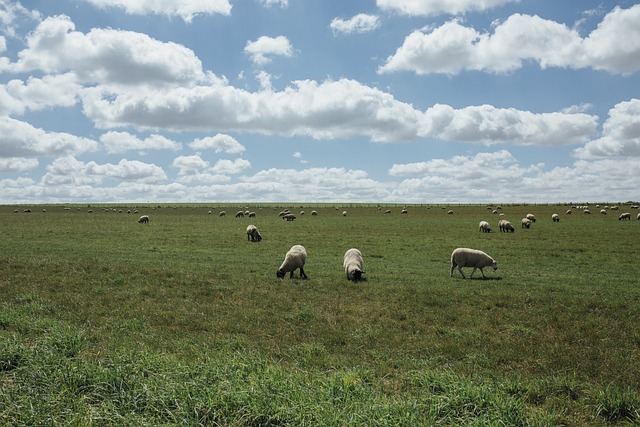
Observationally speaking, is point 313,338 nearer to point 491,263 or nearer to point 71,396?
point 71,396

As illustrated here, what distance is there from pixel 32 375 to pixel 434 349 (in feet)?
25.9

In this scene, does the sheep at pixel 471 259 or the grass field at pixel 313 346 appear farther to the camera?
the sheep at pixel 471 259

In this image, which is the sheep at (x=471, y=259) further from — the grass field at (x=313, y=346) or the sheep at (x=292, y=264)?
the sheep at (x=292, y=264)

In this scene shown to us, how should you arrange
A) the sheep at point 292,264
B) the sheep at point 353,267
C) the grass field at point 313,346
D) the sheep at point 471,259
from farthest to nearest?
1. the sheep at point 471,259
2. the sheep at point 292,264
3. the sheep at point 353,267
4. the grass field at point 313,346

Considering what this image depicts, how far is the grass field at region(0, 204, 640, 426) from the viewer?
5.57m

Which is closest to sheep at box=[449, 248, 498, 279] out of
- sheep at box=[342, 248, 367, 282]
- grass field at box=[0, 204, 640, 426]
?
grass field at box=[0, 204, 640, 426]

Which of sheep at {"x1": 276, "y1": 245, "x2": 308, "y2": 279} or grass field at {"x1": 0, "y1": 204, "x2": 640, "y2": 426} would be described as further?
sheep at {"x1": 276, "y1": 245, "x2": 308, "y2": 279}

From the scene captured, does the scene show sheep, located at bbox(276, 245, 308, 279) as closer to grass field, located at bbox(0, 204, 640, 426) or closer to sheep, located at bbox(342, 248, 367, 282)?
grass field, located at bbox(0, 204, 640, 426)

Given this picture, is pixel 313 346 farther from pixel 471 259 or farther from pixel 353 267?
pixel 471 259

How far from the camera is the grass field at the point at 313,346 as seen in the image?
557cm

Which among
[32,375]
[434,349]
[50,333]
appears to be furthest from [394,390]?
[50,333]

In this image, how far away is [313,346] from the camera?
937cm

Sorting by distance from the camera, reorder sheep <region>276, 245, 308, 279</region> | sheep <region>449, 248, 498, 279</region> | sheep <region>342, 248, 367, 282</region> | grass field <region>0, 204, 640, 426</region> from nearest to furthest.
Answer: grass field <region>0, 204, 640, 426</region> < sheep <region>342, 248, 367, 282</region> < sheep <region>276, 245, 308, 279</region> < sheep <region>449, 248, 498, 279</region>

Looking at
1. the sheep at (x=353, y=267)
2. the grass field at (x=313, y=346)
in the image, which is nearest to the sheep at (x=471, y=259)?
the grass field at (x=313, y=346)
